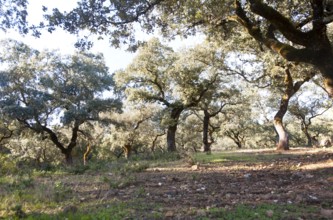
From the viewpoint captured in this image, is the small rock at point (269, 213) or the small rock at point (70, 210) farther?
the small rock at point (70, 210)

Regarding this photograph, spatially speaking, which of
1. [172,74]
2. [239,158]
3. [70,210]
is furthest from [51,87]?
[70,210]

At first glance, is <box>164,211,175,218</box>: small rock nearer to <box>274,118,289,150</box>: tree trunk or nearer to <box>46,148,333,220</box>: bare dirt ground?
<box>46,148,333,220</box>: bare dirt ground

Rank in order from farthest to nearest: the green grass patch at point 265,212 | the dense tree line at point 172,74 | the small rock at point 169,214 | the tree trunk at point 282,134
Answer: the tree trunk at point 282,134 → the dense tree line at point 172,74 → the small rock at point 169,214 → the green grass patch at point 265,212

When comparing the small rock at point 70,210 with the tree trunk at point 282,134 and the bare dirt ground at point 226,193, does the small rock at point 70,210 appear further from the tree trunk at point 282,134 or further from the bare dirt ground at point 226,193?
the tree trunk at point 282,134

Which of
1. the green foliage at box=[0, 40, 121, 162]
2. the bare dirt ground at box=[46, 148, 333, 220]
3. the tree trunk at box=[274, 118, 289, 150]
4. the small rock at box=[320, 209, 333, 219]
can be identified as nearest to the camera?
the small rock at box=[320, 209, 333, 219]

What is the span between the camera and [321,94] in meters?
34.9

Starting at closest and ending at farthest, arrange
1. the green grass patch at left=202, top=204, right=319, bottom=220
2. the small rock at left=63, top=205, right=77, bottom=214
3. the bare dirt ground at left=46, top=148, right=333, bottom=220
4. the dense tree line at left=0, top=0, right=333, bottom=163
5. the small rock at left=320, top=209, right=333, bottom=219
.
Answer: the small rock at left=320, top=209, right=333, bottom=219 → the green grass patch at left=202, top=204, right=319, bottom=220 → the bare dirt ground at left=46, top=148, right=333, bottom=220 → the small rock at left=63, top=205, right=77, bottom=214 → the dense tree line at left=0, top=0, right=333, bottom=163

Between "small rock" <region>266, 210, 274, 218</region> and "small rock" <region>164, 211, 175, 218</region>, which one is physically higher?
"small rock" <region>164, 211, 175, 218</region>

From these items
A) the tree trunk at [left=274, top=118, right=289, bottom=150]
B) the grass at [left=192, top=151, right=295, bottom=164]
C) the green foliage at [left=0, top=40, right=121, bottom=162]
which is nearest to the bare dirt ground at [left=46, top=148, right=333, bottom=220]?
the grass at [left=192, top=151, right=295, bottom=164]

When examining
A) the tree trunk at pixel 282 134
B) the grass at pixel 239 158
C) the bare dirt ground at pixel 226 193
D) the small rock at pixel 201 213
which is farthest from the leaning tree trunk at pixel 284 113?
the small rock at pixel 201 213

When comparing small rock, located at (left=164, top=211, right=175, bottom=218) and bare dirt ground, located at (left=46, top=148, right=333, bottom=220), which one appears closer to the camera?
small rock, located at (left=164, top=211, right=175, bottom=218)

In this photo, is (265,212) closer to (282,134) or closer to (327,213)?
(327,213)

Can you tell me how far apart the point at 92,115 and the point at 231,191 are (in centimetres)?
1947

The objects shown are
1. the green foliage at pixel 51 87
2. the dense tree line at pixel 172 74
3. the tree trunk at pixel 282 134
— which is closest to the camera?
the dense tree line at pixel 172 74
